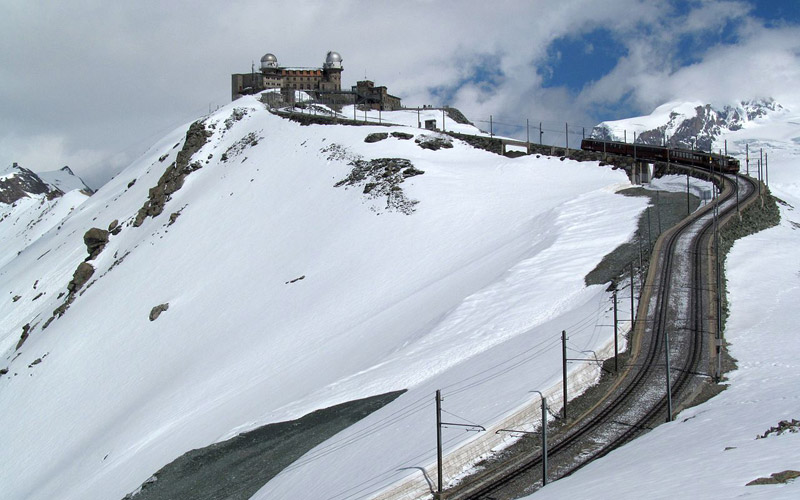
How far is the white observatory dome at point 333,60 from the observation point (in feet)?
436

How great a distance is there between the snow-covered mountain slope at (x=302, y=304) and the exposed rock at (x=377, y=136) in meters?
1.18

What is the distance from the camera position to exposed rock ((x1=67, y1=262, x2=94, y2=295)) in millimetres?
73125

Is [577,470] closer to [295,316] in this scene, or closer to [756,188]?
[295,316]

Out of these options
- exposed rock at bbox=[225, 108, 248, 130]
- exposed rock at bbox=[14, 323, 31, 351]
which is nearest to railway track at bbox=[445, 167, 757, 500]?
exposed rock at bbox=[14, 323, 31, 351]

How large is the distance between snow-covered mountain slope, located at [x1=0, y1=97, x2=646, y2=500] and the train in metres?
11.6

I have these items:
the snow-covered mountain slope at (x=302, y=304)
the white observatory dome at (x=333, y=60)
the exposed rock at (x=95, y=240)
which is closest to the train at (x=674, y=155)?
the snow-covered mountain slope at (x=302, y=304)

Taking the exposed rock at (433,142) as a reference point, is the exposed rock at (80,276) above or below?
below

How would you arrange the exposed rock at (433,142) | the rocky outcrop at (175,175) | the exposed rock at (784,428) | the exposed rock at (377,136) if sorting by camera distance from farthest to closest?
the rocky outcrop at (175,175) → the exposed rock at (377,136) → the exposed rock at (433,142) → the exposed rock at (784,428)

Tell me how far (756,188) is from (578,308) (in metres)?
32.2

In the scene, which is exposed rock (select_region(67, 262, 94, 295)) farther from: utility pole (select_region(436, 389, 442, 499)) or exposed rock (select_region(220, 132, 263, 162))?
utility pole (select_region(436, 389, 442, 499))

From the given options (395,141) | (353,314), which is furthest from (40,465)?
(395,141)

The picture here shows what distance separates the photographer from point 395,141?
7669cm

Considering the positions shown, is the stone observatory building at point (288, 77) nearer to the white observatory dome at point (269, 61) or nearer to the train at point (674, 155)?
the white observatory dome at point (269, 61)

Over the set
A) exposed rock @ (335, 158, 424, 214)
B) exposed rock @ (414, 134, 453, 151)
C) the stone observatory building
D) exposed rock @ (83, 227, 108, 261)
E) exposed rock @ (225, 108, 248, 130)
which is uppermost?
the stone observatory building
